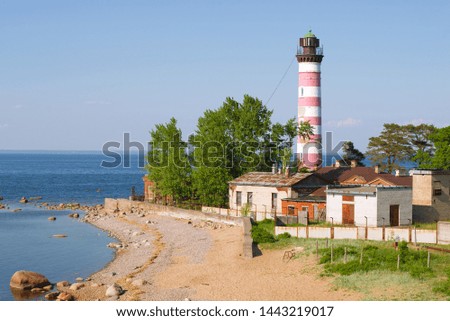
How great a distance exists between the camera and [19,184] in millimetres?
143000

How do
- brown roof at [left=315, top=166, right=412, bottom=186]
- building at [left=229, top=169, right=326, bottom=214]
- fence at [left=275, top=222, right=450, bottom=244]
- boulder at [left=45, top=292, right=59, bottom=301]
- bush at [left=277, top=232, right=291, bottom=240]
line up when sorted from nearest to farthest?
boulder at [left=45, top=292, right=59, bottom=301], fence at [left=275, top=222, right=450, bottom=244], bush at [left=277, top=232, right=291, bottom=240], building at [left=229, top=169, right=326, bottom=214], brown roof at [left=315, top=166, right=412, bottom=186]

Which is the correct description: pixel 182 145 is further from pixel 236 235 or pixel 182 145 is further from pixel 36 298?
pixel 36 298

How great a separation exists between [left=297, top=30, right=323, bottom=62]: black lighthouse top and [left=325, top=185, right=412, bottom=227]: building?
84.7 ft

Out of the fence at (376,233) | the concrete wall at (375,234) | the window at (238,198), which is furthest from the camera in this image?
the window at (238,198)

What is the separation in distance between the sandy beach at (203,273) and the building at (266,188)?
4.41 m

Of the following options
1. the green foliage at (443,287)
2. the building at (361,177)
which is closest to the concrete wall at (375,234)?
the green foliage at (443,287)

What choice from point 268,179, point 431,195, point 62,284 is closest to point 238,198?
point 268,179

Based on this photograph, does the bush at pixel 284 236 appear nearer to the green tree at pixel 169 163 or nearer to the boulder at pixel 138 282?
the boulder at pixel 138 282

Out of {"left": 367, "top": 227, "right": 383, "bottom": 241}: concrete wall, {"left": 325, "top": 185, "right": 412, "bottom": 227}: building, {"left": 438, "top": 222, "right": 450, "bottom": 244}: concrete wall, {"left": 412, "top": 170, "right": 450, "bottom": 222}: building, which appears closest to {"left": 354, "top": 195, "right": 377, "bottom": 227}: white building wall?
{"left": 325, "top": 185, "right": 412, "bottom": 227}: building

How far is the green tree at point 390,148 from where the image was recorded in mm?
88125

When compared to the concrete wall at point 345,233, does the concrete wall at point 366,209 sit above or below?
above

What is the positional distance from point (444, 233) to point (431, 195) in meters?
13.1

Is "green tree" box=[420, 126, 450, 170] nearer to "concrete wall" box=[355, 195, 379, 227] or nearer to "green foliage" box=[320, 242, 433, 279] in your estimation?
"concrete wall" box=[355, 195, 379, 227]

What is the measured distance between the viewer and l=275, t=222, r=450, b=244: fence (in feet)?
121
